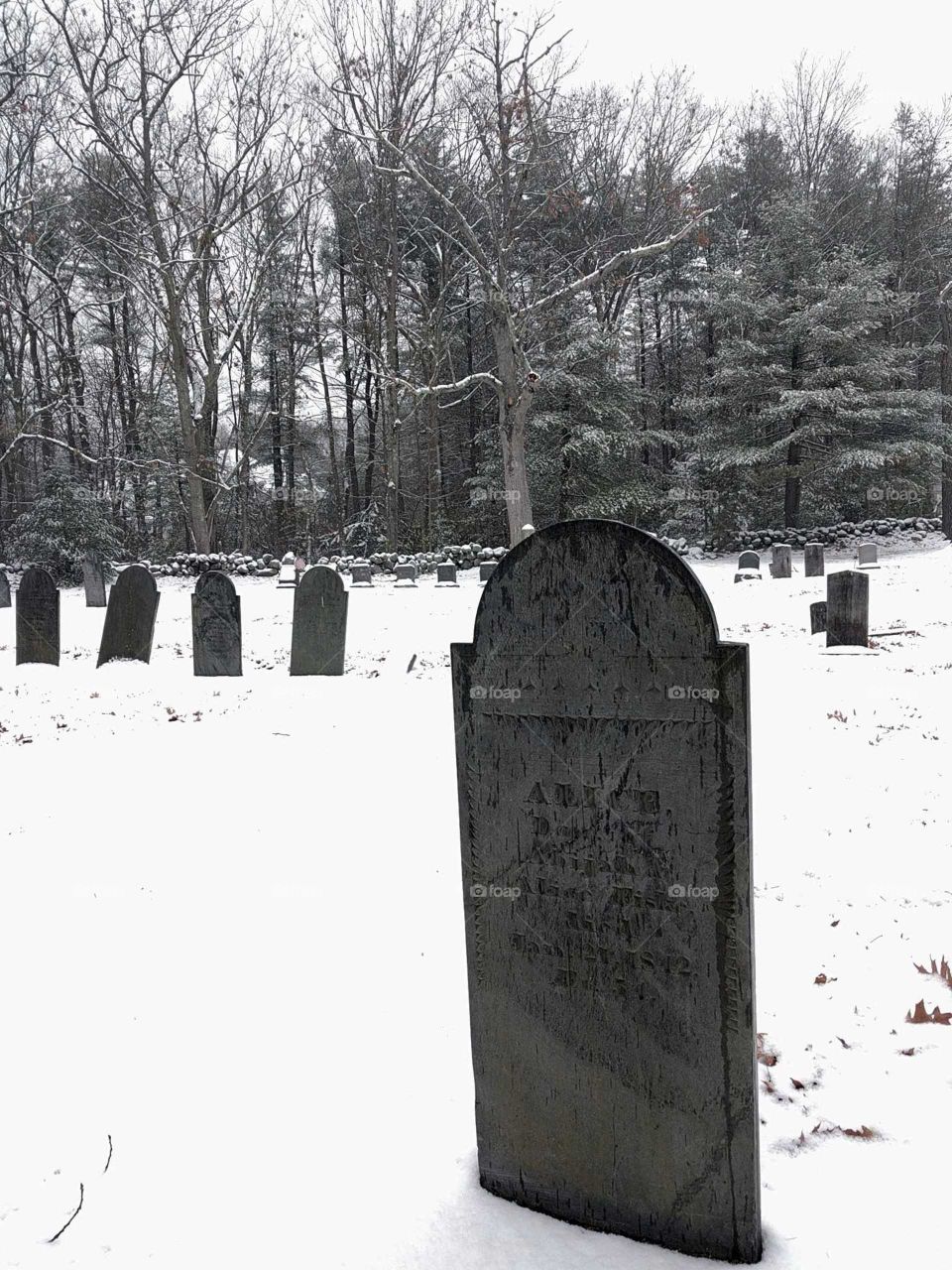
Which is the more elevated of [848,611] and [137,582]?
[137,582]

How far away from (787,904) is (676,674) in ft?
7.92

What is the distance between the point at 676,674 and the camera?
1877 mm

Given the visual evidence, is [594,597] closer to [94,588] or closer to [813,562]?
[94,588]

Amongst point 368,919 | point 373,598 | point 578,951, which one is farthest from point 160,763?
point 373,598

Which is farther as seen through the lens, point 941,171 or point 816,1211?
point 941,171

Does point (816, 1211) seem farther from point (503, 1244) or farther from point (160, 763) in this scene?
point (160, 763)

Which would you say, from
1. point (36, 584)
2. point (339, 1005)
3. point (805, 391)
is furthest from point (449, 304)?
point (339, 1005)

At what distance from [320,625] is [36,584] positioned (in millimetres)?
4403

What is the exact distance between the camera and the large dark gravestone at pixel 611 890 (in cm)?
188

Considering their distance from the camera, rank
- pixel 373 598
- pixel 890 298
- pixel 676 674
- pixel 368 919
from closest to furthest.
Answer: pixel 676 674, pixel 368 919, pixel 373 598, pixel 890 298

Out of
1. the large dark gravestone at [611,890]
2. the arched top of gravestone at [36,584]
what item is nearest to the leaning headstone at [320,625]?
the arched top of gravestone at [36,584]

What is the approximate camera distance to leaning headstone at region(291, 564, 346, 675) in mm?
10234

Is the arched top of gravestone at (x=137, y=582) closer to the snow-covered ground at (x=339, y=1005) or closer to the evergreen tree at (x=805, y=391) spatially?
the snow-covered ground at (x=339, y=1005)

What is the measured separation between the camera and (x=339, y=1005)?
10.1 ft
